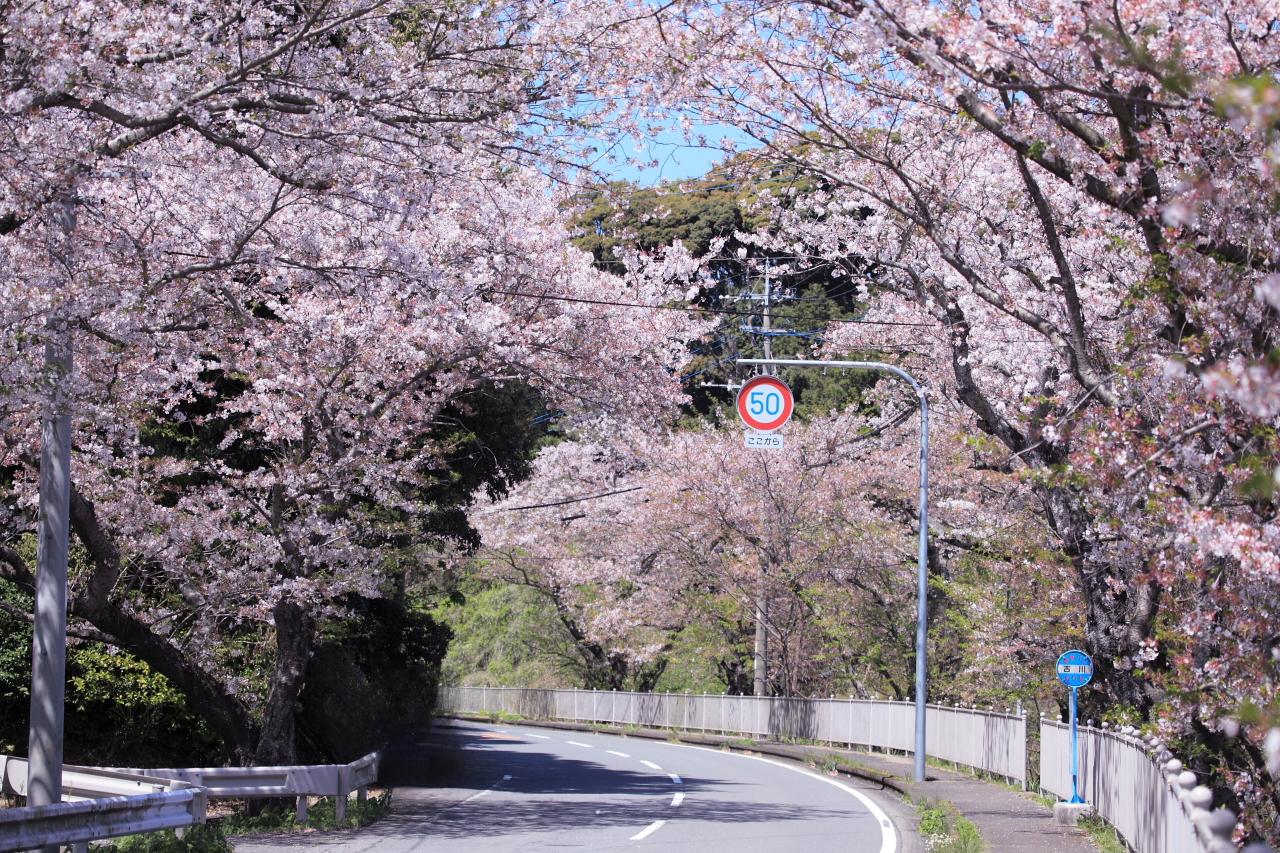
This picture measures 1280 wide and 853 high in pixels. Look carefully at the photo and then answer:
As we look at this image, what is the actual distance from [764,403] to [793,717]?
44.3 feet

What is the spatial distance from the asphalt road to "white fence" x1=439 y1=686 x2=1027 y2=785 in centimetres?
A: 258

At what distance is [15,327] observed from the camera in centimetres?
933

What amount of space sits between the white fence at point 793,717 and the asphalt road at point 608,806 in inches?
102

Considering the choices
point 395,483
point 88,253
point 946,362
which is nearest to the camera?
point 88,253

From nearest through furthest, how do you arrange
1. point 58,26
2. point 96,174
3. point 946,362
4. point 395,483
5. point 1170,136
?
point 1170,136 < point 58,26 < point 96,174 < point 395,483 < point 946,362

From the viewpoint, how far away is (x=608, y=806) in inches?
732

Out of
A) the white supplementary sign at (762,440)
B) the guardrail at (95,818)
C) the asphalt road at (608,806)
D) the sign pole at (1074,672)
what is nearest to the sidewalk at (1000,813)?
the sign pole at (1074,672)

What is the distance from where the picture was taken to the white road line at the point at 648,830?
14.5 metres

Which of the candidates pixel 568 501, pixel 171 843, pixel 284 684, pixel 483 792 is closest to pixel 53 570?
pixel 171 843

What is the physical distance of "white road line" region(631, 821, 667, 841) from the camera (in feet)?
47.6

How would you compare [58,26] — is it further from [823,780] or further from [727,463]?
[727,463]

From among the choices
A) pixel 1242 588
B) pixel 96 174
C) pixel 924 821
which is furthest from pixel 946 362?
pixel 96 174

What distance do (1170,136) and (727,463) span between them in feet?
88.7

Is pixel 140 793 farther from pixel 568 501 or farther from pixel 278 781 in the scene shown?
pixel 568 501
